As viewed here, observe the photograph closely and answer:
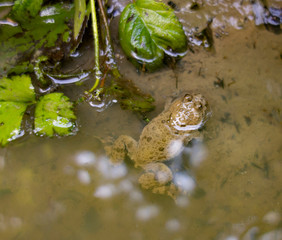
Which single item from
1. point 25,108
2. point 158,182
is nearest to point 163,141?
point 158,182

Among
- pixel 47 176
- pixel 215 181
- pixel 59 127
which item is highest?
pixel 59 127

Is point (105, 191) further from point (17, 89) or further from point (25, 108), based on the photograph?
point (17, 89)

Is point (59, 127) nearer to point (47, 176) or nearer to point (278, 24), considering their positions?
point (47, 176)

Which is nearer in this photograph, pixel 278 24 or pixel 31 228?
pixel 31 228

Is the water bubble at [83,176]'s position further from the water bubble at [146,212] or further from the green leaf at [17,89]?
the green leaf at [17,89]

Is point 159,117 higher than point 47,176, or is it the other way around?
point 159,117

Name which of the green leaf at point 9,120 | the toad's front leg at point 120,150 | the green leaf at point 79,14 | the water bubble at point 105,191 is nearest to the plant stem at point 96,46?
the green leaf at point 79,14

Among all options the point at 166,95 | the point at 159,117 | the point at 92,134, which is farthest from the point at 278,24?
the point at 92,134
